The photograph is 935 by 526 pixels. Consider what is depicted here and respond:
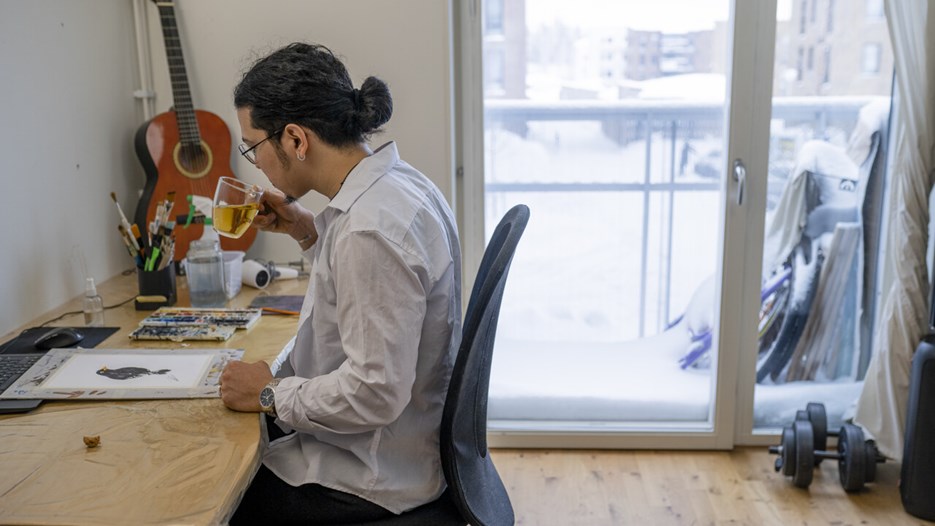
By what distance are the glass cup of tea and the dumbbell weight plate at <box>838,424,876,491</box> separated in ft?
6.05

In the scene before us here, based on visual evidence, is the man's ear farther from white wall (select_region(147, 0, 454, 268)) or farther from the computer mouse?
white wall (select_region(147, 0, 454, 268))

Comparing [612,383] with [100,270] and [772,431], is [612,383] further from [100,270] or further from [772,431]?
[100,270]

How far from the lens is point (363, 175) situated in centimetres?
141


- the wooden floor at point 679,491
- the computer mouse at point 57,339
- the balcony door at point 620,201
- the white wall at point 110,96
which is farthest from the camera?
the balcony door at point 620,201

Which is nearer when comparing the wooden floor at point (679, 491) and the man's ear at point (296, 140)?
the man's ear at point (296, 140)

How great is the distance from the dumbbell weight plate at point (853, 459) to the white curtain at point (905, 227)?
0.11 metres

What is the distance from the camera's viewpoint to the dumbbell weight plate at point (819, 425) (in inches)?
105

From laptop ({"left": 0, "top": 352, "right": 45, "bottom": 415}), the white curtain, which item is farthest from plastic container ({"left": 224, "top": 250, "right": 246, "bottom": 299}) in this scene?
the white curtain

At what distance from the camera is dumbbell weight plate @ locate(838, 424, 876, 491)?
2504 millimetres

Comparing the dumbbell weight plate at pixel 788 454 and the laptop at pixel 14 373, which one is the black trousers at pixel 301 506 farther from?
the dumbbell weight plate at pixel 788 454

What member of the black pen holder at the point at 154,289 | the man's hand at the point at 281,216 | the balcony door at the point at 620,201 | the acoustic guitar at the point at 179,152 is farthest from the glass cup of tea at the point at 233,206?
the balcony door at the point at 620,201

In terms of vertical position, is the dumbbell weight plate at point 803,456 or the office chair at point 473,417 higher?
the office chair at point 473,417

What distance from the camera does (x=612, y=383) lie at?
289cm

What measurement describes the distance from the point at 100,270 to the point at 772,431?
6.96ft
